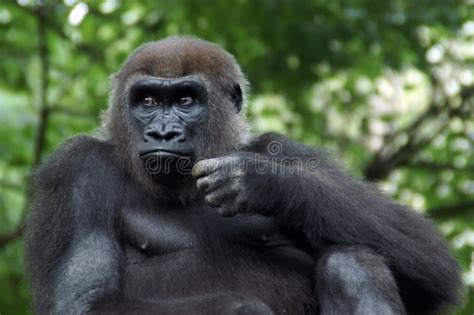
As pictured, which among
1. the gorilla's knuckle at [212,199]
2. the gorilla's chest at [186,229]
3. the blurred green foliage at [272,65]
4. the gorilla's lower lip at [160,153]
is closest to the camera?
the gorilla's knuckle at [212,199]

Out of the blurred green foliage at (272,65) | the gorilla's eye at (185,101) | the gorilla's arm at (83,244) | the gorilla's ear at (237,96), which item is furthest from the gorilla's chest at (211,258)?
the blurred green foliage at (272,65)

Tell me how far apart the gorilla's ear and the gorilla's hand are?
33.9 inches

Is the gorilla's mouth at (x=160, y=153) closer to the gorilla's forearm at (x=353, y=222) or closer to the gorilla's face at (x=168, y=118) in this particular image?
the gorilla's face at (x=168, y=118)

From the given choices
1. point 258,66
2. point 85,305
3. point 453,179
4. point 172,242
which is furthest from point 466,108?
point 85,305

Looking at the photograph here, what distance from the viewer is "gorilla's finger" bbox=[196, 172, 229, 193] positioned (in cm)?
462

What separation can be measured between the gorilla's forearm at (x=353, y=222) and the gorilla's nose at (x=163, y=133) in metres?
0.57

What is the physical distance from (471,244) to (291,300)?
3.95 metres

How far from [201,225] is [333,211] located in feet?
2.61

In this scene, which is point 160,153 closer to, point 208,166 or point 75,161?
point 208,166

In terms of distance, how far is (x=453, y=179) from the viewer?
888 cm

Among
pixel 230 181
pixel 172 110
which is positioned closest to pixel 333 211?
pixel 230 181

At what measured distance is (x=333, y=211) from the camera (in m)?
4.96

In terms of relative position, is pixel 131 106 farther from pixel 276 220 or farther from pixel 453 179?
pixel 453 179

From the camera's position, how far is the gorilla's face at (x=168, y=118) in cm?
482
